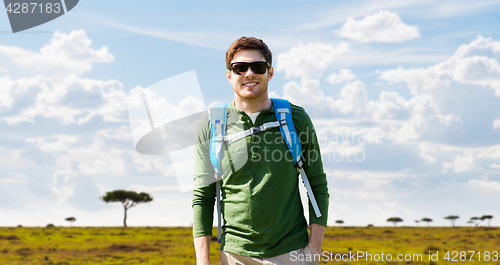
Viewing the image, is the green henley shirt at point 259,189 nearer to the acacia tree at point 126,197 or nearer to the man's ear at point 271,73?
the man's ear at point 271,73

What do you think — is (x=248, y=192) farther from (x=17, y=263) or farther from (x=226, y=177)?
(x=17, y=263)

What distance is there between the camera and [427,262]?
26.9 metres

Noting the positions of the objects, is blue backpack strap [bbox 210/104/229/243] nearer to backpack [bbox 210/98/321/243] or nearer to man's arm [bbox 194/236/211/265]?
backpack [bbox 210/98/321/243]

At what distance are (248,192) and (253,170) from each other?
0.74 ft

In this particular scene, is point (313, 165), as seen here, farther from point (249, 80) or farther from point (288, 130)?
point (249, 80)

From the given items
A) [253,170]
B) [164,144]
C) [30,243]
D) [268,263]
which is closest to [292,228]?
[268,263]

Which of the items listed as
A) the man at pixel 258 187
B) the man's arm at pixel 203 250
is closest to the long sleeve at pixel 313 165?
the man at pixel 258 187

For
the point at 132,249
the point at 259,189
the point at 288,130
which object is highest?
the point at 288,130

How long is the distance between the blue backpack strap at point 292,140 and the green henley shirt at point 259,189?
5cm

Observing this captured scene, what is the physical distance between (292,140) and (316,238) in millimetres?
992

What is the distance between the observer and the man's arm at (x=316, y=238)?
173 inches

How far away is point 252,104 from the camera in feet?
15.1

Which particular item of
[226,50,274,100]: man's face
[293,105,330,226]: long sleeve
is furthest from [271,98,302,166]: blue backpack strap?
[226,50,274,100]: man's face

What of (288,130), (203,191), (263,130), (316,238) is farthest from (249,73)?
(316,238)
